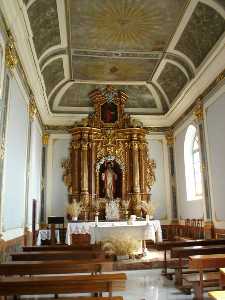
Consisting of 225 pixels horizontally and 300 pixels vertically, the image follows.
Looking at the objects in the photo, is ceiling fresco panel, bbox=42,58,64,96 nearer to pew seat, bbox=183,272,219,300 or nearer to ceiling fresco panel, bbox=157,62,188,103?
ceiling fresco panel, bbox=157,62,188,103

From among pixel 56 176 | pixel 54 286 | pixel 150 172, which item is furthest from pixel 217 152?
pixel 54 286

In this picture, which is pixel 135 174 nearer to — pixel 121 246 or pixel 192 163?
pixel 192 163

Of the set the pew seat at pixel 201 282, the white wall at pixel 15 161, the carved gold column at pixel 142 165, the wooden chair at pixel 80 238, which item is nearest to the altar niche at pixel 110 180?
the carved gold column at pixel 142 165

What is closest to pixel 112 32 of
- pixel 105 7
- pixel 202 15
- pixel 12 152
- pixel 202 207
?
pixel 105 7

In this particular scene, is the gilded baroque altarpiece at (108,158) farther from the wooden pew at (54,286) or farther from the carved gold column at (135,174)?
the wooden pew at (54,286)

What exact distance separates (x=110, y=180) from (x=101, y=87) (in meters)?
4.18

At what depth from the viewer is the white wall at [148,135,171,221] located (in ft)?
49.5

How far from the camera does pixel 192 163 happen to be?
45.6 ft

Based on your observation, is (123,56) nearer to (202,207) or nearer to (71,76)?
(71,76)

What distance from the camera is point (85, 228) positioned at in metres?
12.2

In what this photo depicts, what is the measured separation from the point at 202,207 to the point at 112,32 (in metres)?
6.73

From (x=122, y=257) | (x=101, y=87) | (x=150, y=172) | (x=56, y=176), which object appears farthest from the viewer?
(x=150, y=172)

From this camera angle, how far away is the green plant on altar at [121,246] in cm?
986

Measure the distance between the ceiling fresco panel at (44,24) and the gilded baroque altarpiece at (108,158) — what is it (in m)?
4.64
